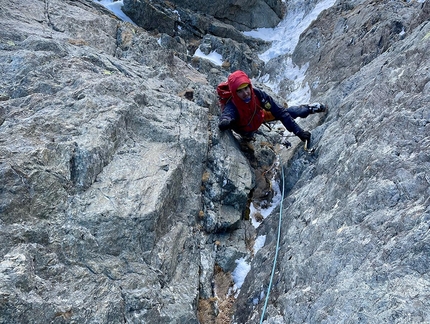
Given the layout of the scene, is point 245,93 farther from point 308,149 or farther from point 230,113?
point 308,149

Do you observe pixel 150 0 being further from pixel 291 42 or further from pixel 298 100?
pixel 298 100

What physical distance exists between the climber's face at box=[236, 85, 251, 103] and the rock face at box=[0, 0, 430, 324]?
1364 millimetres

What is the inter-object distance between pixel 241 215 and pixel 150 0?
20.9 m

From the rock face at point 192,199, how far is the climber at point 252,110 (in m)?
0.53

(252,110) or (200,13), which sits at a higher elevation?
(200,13)

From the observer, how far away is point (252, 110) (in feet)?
30.5

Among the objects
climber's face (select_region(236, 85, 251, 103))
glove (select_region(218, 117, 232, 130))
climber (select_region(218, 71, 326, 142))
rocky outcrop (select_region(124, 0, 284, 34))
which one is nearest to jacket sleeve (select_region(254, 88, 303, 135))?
climber (select_region(218, 71, 326, 142))

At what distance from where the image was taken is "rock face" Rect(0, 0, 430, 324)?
454 centimetres

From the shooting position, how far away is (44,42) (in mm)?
9758

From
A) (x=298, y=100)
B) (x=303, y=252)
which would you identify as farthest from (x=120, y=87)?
(x=298, y=100)

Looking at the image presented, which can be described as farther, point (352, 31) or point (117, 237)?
point (352, 31)

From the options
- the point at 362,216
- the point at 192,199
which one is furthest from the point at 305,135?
the point at 362,216

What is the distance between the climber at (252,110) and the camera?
8797mm

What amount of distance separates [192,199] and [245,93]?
3347mm
